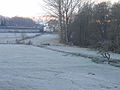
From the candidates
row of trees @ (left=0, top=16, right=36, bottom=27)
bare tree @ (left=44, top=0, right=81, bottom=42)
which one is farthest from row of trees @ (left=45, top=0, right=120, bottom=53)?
row of trees @ (left=0, top=16, right=36, bottom=27)

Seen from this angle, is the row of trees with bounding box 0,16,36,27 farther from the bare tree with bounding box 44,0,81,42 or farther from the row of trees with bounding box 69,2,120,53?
the row of trees with bounding box 69,2,120,53

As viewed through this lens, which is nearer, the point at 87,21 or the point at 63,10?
the point at 87,21

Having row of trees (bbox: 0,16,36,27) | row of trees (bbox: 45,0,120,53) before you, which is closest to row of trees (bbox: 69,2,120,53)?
row of trees (bbox: 45,0,120,53)

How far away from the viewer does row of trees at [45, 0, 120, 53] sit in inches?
1685

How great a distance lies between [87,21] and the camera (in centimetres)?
4775

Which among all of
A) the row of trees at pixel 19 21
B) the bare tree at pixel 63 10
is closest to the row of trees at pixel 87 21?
the bare tree at pixel 63 10

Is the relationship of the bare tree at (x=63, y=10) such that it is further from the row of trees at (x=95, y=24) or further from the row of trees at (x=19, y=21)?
the row of trees at (x=19, y=21)

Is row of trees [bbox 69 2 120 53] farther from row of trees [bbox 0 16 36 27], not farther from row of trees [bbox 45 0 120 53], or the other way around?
row of trees [bbox 0 16 36 27]

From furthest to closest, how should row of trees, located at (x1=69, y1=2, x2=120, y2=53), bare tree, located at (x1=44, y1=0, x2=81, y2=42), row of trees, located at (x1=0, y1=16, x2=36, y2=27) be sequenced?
row of trees, located at (x1=0, y1=16, x2=36, y2=27) < bare tree, located at (x1=44, y1=0, x2=81, y2=42) < row of trees, located at (x1=69, y1=2, x2=120, y2=53)

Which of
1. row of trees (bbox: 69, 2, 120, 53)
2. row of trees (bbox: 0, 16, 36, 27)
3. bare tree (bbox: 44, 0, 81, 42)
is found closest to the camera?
row of trees (bbox: 69, 2, 120, 53)

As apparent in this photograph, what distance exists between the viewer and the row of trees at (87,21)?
140ft

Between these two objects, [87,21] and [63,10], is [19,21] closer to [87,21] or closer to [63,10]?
[63,10]

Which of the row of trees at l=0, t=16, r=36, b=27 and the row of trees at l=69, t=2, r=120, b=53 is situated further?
the row of trees at l=0, t=16, r=36, b=27

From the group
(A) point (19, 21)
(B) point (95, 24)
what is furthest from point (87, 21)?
(A) point (19, 21)
